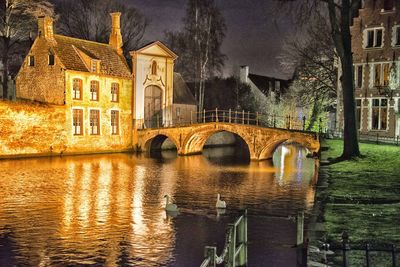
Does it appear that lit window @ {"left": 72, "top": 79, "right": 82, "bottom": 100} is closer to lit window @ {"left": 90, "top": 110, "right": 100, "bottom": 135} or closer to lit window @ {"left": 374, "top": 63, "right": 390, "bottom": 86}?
lit window @ {"left": 90, "top": 110, "right": 100, "bottom": 135}

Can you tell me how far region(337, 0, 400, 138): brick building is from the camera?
2977cm

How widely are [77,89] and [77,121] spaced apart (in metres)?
2.21

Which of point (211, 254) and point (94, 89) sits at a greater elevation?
point (94, 89)

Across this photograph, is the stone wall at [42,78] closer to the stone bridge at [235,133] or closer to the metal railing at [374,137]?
A: the stone bridge at [235,133]

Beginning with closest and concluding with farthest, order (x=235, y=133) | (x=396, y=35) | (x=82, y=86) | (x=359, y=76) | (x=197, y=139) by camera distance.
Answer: (x=396, y=35)
(x=359, y=76)
(x=235, y=133)
(x=82, y=86)
(x=197, y=139)

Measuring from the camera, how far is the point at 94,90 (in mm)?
37312

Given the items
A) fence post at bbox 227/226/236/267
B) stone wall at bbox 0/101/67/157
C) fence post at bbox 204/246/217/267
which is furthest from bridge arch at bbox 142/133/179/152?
fence post at bbox 204/246/217/267

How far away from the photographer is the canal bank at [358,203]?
8672mm

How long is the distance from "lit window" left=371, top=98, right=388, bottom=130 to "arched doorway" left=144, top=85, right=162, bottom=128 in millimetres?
→ 17096

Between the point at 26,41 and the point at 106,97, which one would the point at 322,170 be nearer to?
the point at 106,97

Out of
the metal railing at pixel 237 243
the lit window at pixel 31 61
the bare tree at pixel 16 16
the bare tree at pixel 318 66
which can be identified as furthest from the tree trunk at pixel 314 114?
the metal railing at pixel 237 243

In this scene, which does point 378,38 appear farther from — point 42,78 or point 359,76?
point 42,78

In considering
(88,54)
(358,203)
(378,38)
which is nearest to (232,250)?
(358,203)

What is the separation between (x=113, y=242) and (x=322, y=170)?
7395mm
